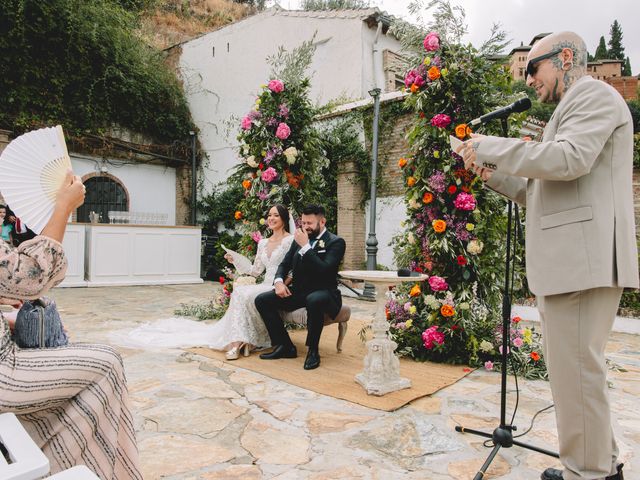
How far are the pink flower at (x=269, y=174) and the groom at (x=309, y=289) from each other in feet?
5.46

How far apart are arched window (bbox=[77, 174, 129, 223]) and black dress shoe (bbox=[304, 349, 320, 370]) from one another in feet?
35.8

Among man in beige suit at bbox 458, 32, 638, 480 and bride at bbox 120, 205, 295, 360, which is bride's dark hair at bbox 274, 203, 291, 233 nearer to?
bride at bbox 120, 205, 295, 360

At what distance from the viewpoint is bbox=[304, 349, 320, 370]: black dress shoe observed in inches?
175

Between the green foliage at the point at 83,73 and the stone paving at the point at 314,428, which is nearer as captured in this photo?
the stone paving at the point at 314,428

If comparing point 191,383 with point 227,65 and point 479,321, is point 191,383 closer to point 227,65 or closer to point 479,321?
point 479,321

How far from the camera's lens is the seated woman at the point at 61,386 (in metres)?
1.54

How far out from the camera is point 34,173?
5.95 ft

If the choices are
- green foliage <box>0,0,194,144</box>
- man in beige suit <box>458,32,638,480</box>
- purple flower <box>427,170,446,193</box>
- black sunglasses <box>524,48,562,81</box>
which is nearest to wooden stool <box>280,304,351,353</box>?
purple flower <box>427,170,446,193</box>

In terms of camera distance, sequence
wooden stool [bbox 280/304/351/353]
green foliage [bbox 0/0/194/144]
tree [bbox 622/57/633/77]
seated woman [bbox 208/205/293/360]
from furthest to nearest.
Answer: tree [bbox 622/57/633/77]
green foliage [bbox 0/0/194/144]
seated woman [bbox 208/205/293/360]
wooden stool [bbox 280/304/351/353]

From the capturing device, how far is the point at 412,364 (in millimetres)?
4641

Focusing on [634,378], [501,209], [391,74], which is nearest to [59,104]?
[391,74]

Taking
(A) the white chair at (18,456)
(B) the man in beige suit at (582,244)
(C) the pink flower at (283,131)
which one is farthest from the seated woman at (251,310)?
(A) the white chair at (18,456)

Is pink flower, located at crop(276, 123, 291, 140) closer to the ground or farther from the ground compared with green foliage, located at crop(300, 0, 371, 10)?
closer to the ground

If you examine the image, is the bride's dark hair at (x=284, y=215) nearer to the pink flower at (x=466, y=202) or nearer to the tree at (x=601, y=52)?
the pink flower at (x=466, y=202)
